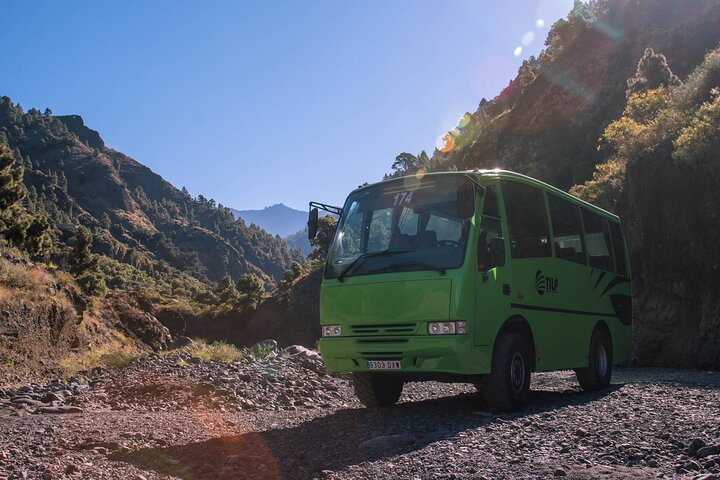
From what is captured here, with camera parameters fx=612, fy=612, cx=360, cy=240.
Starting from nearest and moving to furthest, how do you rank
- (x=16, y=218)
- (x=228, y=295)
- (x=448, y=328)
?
(x=448, y=328)
(x=16, y=218)
(x=228, y=295)

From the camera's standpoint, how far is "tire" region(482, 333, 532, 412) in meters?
→ 7.64

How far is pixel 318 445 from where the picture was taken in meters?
6.38

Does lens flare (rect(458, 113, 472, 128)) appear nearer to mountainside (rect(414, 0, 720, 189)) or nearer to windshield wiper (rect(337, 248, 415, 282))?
mountainside (rect(414, 0, 720, 189))

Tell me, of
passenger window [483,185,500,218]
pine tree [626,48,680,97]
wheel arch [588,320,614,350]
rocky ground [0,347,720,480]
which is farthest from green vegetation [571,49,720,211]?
pine tree [626,48,680,97]

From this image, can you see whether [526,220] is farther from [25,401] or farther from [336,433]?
[25,401]

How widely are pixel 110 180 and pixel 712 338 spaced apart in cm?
19934

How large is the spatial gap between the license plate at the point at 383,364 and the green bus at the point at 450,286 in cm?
1

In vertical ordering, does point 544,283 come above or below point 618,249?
below

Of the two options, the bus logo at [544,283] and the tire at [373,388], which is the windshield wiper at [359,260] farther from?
the bus logo at [544,283]

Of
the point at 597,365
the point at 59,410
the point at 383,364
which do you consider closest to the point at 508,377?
the point at 383,364

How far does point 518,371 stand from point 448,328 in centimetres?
152

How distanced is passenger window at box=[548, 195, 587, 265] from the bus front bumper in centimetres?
293

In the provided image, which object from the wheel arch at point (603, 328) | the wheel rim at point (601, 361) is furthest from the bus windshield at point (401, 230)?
the wheel rim at point (601, 361)

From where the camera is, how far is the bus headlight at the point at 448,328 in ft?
23.8
